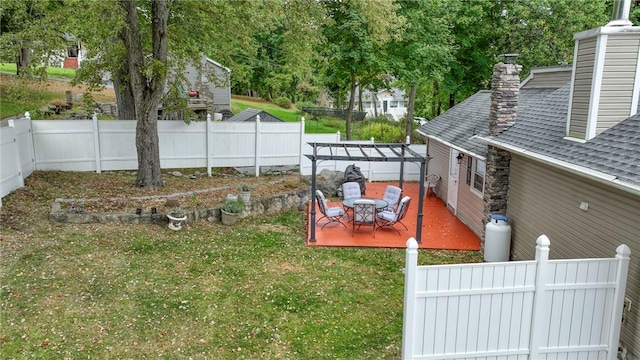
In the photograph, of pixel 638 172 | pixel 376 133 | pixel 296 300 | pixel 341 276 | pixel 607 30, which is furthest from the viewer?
pixel 376 133

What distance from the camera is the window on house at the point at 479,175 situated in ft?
35.0

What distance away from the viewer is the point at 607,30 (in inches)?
248

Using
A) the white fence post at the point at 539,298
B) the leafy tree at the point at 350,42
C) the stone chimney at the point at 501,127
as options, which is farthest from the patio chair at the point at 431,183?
the white fence post at the point at 539,298

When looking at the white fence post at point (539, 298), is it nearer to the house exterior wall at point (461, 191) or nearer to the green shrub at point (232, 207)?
the house exterior wall at point (461, 191)

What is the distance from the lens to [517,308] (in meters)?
5.21

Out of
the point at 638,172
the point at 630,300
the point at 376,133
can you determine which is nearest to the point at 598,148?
the point at 638,172

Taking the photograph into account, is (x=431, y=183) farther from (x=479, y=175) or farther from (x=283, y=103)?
(x=283, y=103)

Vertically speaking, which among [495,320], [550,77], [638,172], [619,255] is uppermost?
[550,77]

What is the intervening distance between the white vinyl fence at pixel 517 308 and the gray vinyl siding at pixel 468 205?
520 cm

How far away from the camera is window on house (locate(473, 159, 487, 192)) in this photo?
10.7 metres

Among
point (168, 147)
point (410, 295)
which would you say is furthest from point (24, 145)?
point (410, 295)

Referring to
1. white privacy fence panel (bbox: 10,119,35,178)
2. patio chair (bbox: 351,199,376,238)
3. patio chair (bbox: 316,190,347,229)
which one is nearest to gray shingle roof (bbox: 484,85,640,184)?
patio chair (bbox: 351,199,376,238)

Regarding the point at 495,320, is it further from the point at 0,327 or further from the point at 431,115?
the point at 431,115

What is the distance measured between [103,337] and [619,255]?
651cm
